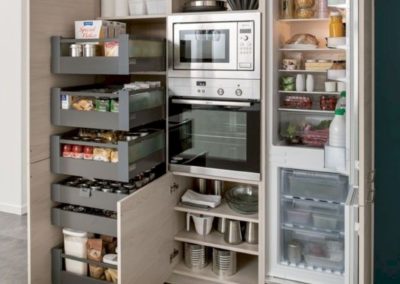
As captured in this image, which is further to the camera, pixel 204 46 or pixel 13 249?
pixel 13 249

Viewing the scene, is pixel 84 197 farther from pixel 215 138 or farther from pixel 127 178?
pixel 215 138

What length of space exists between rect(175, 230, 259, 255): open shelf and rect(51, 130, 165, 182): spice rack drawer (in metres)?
0.52

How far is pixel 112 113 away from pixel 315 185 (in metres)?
1.14

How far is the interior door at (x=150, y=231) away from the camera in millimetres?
2039

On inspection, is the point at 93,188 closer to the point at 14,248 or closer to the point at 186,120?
the point at 186,120

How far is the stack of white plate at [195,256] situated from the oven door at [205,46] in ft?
3.56

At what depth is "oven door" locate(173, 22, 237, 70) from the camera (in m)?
2.30

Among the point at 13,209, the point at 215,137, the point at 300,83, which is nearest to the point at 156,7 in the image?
the point at 215,137

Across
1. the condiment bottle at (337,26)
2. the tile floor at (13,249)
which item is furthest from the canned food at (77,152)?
the condiment bottle at (337,26)

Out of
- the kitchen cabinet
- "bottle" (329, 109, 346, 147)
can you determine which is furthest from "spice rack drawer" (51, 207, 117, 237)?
"bottle" (329, 109, 346, 147)

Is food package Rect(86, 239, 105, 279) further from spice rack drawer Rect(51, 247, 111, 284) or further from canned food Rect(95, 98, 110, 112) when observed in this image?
canned food Rect(95, 98, 110, 112)

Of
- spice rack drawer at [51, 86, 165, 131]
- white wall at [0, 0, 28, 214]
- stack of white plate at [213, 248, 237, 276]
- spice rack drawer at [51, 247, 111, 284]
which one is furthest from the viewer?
white wall at [0, 0, 28, 214]

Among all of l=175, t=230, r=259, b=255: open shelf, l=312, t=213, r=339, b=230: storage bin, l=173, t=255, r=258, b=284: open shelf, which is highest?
l=312, t=213, r=339, b=230: storage bin

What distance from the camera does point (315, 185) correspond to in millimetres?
2328
